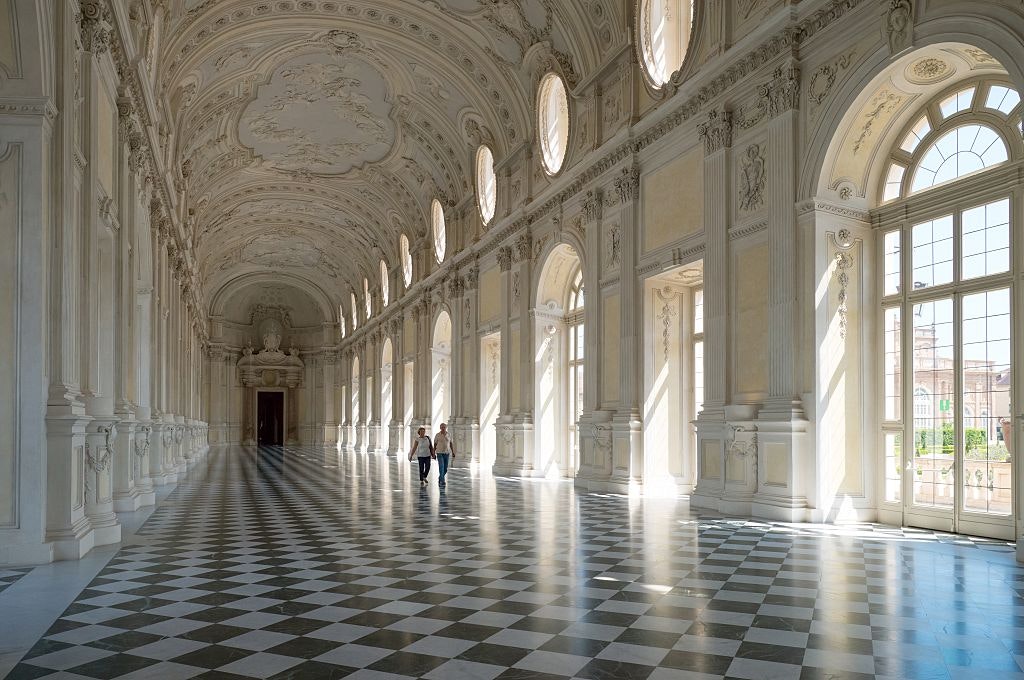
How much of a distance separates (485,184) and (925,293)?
53.2ft

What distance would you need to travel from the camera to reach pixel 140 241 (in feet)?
51.2

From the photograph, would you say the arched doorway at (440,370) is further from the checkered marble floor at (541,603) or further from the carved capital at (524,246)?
the checkered marble floor at (541,603)

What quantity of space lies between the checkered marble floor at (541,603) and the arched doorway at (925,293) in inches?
35.0

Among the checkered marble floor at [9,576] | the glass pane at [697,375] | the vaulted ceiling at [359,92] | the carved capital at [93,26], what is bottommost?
the checkered marble floor at [9,576]

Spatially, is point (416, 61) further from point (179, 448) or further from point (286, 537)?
point (286, 537)

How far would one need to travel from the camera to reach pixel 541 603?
618 centimetres

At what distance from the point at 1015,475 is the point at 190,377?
91.7 ft

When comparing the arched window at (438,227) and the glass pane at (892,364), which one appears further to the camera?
the arched window at (438,227)

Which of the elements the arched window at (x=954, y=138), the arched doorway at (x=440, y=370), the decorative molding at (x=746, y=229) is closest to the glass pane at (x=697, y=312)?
the decorative molding at (x=746, y=229)

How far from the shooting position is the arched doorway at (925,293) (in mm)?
9609

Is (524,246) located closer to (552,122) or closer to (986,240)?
(552,122)

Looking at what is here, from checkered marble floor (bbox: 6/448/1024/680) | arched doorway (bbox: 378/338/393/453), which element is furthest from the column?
arched doorway (bbox: 378/338/393/453)

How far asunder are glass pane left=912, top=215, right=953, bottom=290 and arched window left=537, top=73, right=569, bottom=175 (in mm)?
9733

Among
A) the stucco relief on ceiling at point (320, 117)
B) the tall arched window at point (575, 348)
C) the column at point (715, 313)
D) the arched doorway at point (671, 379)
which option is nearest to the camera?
the column at point (715, 313)
